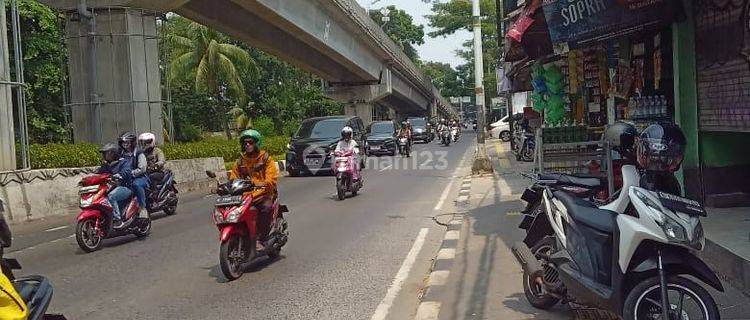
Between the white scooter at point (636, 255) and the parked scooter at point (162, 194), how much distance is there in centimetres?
832

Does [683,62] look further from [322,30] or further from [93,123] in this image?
[322,30]

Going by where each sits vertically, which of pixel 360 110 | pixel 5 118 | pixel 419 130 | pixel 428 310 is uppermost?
pixel 360 110

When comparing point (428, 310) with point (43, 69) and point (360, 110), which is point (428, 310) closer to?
point (43, 69)

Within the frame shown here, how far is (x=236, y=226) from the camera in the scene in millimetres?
6766

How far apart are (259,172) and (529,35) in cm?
509

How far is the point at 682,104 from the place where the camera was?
8.35 meters

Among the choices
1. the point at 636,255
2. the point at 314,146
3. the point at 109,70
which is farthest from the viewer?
the point at 314,146

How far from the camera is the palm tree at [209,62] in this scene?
34.8m

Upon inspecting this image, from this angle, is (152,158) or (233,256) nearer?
(233,256)

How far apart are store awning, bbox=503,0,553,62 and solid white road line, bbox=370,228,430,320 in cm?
326

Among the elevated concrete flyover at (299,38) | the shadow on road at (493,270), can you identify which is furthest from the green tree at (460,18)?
the shadow on road at (493,270)

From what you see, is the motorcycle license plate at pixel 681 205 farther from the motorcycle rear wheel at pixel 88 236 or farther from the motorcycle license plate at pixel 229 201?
the motorcycle rear wheel at pixel 88 236

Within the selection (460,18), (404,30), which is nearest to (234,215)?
(460,18)

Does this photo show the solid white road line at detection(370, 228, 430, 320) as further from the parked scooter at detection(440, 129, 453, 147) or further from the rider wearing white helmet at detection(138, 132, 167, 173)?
the parked scooter at detection(440, 129, 453, 147)
